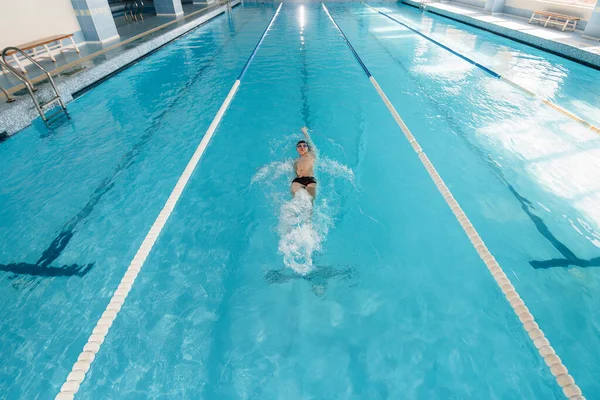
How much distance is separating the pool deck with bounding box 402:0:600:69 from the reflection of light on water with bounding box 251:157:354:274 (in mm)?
7914

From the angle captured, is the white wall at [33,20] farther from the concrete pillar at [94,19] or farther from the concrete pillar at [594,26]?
the concrete pillar at [594,26]

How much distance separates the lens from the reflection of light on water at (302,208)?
2933 millimetres

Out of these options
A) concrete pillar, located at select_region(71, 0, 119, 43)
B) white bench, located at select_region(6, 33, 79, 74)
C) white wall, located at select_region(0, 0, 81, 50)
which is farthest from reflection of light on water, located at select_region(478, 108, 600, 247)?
concrete pillar, located at select_region(71, 0, 119, 43)

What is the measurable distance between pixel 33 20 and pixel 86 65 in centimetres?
164

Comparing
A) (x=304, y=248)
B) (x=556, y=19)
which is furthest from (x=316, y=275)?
(x=556, y=19)

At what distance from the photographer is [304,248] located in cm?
295

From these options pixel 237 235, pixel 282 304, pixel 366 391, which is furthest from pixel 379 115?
pixel 366 391

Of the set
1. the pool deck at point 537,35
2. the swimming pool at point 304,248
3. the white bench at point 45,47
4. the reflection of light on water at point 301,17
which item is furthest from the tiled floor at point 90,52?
the pool deck at point 537,35

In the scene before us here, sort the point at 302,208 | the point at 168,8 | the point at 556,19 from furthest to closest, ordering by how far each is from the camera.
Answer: the point at 168,8
the point at 556,19
the point at 302,208

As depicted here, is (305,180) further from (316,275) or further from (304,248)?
(316,275)

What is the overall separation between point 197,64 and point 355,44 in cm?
493

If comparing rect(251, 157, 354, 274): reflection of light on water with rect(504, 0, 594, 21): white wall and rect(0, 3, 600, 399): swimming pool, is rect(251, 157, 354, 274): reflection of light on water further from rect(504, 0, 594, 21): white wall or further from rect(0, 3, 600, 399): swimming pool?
rect(504, 0, 594, 21): white wall

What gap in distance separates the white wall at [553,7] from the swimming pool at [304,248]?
5406 mm

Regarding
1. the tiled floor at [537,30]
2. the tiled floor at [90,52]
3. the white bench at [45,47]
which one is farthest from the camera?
the tiled floor at [537,30]
